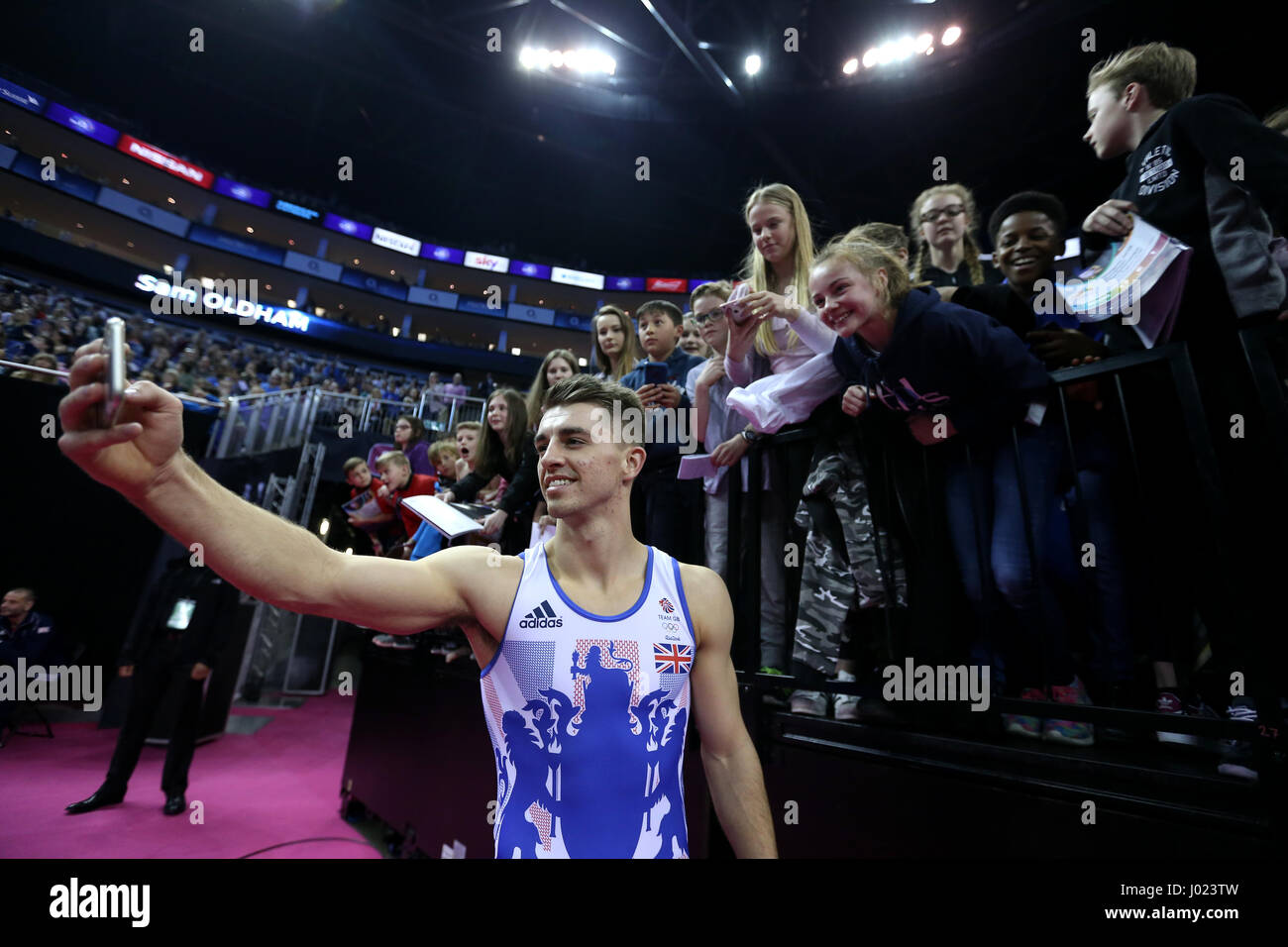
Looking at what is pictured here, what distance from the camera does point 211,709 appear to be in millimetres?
7996

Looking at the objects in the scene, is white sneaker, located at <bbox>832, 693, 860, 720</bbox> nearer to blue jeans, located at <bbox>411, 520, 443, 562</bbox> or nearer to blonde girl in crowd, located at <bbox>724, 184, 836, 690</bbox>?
blonde girl in crowd, located at <bbox>724, 184, 836, 690</bbox>

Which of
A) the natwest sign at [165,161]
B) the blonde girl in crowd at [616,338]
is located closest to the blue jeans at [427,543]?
the blonde girl in crowd at [616,338]

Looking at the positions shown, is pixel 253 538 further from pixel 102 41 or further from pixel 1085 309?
pixel 102 41

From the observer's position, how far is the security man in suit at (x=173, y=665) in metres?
5.62

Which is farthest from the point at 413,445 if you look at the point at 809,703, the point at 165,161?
the point at 165,161

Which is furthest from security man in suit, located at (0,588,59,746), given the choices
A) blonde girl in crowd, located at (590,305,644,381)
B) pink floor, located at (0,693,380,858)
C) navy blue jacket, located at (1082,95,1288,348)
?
navy blue jacket, located at (1082,95,1288,348)

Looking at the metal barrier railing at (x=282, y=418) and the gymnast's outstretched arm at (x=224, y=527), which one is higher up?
the metal barrier railing at (x=282, y=418)

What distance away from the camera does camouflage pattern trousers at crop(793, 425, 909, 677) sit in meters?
2.44

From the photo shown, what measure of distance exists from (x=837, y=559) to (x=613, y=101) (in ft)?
71.2

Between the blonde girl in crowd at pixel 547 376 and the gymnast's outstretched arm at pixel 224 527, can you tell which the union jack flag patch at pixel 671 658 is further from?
the blonde girl in crowd at pixel 547 376

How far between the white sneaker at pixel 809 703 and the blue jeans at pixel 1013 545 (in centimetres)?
76

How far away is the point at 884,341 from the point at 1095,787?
168cm

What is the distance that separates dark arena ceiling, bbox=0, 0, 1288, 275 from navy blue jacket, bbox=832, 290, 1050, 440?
2749 mm
